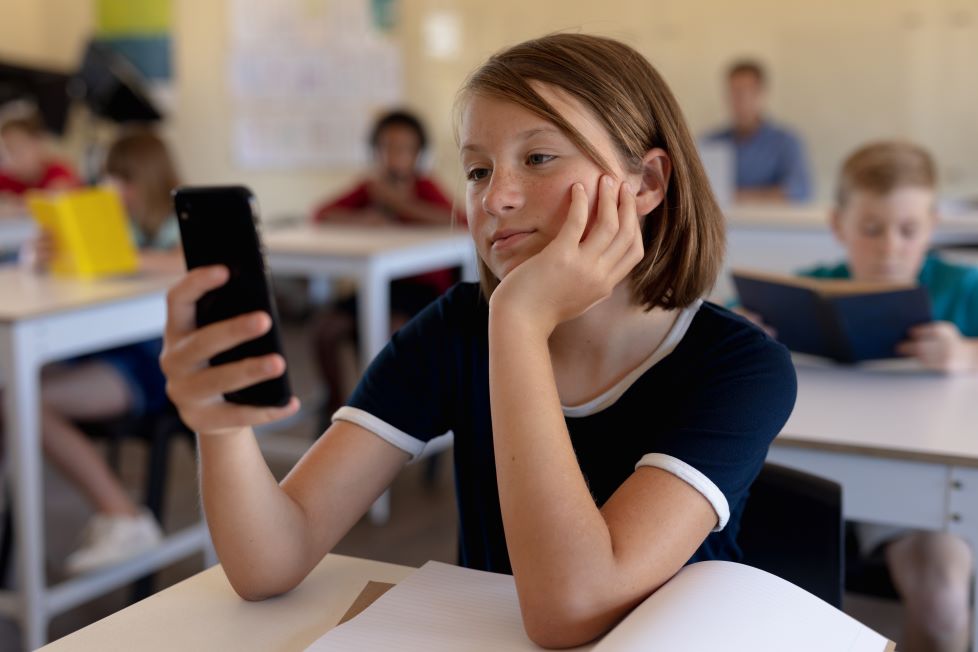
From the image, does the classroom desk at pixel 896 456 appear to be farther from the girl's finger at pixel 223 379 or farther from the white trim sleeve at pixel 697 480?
the girl's finger at pixel 223 379

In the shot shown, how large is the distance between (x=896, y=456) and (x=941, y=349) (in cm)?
46

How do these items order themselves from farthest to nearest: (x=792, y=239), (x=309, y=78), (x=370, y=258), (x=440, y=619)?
(x=309, y=78) → (x=792, y=239) → (x=370, y=258) → (x=440, y=619)

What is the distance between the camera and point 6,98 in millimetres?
5973

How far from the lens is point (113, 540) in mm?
2492

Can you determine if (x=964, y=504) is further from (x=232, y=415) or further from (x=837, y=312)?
(x=232, y=415)

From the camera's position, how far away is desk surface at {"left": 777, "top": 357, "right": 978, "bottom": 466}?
4.72 feet

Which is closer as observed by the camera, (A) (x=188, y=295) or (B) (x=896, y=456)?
(A) (x=188, y=295)

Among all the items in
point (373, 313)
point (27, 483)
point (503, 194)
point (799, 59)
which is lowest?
point (27, 483)

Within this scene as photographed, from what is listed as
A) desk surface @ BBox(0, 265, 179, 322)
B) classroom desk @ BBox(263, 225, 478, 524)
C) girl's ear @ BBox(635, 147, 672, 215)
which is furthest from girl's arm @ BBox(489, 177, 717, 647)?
classroom desk @ BBox(263, 225, 478, 524)

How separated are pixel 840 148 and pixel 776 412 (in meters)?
4.78

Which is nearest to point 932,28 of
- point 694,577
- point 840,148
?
point 840,148

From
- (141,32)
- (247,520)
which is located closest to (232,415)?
(247,520)

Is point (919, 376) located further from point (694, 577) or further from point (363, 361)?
point (363, 361)

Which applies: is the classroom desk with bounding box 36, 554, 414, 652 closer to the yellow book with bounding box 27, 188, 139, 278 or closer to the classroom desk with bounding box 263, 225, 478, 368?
the yellow book with bounding box 27, 188, 139, 278
